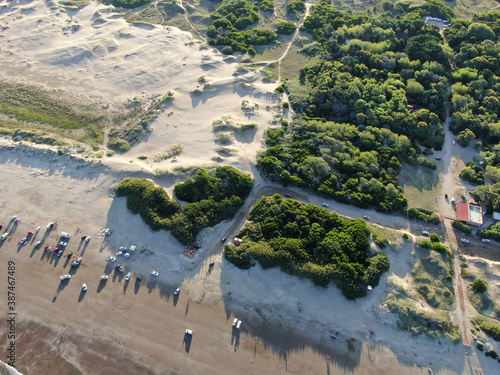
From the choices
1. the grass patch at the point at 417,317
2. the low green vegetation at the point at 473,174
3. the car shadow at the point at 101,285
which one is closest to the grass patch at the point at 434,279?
the grass patch at the point at 417,317

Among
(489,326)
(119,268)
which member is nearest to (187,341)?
(119,268)

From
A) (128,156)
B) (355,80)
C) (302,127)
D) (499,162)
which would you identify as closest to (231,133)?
(302,127)

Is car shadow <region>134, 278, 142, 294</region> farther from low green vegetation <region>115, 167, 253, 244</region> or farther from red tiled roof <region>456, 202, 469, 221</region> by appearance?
red tiled roof <region>456, 202, 469, 221</region>

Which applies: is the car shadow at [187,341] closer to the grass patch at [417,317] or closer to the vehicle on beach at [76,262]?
the vehicle on beach at [76,262]

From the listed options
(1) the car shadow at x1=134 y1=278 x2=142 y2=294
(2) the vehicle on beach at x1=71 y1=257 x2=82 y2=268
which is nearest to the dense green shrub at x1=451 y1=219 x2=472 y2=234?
(1) the car shadow at x1=134 y1=278 x2=142 y2=294

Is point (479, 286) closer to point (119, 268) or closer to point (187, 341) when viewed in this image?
point (187, 341)

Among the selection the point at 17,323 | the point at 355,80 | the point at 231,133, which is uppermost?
the point at 355,80

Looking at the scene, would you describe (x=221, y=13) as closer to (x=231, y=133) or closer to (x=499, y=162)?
(x=231, y=133)
